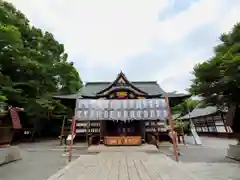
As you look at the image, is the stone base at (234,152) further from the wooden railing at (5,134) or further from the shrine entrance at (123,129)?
the wooden railing at (5,134)

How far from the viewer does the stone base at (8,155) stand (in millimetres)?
7117

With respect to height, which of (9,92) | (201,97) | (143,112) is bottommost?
(143,112)

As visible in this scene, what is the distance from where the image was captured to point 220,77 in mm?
7328

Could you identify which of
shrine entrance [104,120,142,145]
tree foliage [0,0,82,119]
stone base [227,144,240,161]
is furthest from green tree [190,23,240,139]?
tree foliage [0,0,82,119]

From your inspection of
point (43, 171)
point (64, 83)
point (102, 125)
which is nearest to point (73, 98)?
point (102, 125)

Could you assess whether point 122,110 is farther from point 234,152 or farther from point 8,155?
point 8,155

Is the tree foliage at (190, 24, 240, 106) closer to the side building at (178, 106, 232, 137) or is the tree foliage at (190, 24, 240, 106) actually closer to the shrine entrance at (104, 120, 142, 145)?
the shrine entrance at (104, 120, 142, 145)

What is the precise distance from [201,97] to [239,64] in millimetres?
2284

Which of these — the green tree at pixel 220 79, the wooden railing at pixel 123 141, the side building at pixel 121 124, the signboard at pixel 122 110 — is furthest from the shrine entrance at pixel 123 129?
the signboard at pixel 122 110

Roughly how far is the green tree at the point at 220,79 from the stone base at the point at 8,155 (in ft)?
26.2

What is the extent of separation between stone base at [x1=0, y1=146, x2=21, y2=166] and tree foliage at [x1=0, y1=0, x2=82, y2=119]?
674 cm

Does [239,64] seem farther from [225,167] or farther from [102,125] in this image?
[102,125]

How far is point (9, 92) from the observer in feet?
46.7

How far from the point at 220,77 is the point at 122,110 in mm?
4052
